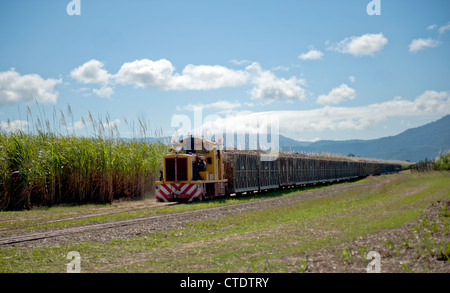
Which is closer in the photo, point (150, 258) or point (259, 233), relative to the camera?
point (150, 258)

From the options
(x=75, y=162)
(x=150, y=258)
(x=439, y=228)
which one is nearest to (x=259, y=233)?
(x=150, y=258)

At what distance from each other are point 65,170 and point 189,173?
638cm

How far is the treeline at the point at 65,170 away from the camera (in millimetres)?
19578

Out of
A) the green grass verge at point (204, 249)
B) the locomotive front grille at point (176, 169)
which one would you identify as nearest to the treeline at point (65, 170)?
the locomotive front grille at point (176, 169)

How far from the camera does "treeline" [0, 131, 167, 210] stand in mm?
19578

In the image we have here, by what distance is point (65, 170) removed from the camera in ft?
69.8

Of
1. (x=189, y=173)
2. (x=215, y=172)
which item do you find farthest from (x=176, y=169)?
(x=215, y=172)

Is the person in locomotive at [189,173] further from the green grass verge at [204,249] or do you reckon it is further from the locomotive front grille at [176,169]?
the green grass verge at [204,249]

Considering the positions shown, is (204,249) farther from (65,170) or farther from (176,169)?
(65,170)

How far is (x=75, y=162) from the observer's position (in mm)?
21250

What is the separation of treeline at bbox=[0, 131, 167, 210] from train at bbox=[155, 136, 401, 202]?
229 cm

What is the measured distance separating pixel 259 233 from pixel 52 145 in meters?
14.6
